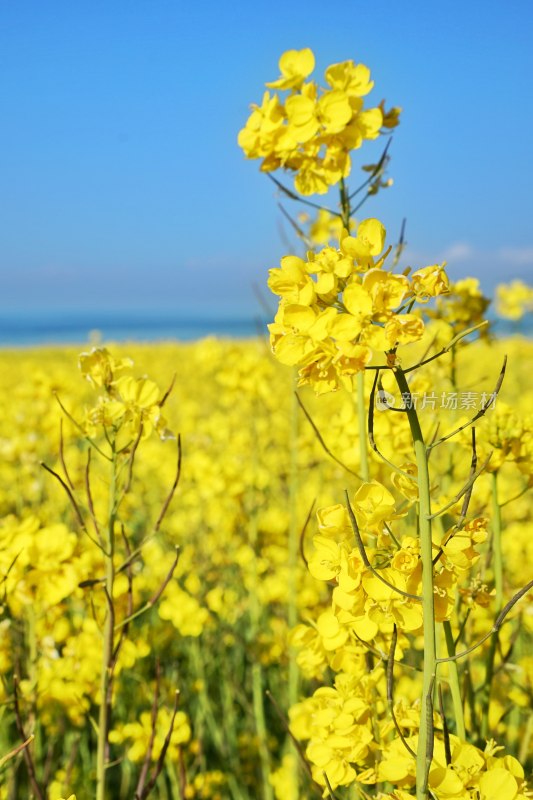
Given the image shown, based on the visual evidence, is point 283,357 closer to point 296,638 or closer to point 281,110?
point 296,638

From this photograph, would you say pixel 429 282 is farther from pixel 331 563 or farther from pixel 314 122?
pixel 314 122

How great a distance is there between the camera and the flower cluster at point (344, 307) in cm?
79

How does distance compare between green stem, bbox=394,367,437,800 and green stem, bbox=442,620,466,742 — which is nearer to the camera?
green stem, bbox=394,367,437,800

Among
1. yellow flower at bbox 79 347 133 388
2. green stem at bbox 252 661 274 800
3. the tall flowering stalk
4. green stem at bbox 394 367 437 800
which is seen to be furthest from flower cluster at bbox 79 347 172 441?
green stem at bbox 252 661 274 800

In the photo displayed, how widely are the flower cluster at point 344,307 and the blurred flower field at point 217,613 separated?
296 millimetres

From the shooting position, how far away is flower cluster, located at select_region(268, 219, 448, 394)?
79cm

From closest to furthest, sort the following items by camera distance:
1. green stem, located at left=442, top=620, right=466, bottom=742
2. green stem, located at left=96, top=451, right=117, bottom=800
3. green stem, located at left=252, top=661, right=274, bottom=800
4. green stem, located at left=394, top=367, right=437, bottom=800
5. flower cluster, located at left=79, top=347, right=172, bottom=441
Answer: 1. green stem, located at left=394, top=367, right=437, bottom=800
2. green stem, located at left=442, top=620, right=466, bottom=742
3. green stem, located at left=96, top=451, right=117, bottom=800
4. flower cluster, located at left=79, top=347, right=172, bottom=441
5. green stem, located at left=252, top=661, right=274, bottom=800

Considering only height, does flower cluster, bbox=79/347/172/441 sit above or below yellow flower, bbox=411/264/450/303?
below

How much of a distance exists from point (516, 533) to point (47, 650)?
335 cm

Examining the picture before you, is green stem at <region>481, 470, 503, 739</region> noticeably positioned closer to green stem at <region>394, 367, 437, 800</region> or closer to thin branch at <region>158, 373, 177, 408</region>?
green stem at <region>394, 367, 437, 800</region>

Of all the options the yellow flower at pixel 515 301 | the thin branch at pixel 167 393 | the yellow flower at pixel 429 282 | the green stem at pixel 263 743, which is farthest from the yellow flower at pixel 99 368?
the yellow flower at pixel 515 301

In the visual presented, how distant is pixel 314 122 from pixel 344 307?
720mm

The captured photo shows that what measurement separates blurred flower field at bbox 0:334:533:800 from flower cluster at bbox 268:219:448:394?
0.97 feet

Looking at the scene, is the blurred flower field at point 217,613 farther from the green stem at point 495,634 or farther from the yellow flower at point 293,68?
the yellow flower at point 293,68
